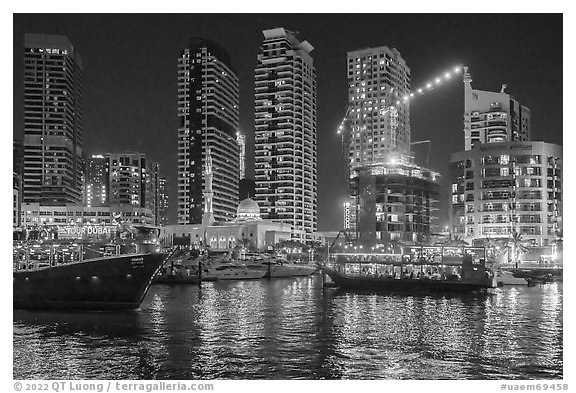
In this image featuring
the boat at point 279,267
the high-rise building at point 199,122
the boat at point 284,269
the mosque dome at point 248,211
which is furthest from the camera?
the high-rise building at point 199,122

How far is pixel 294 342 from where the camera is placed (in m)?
23.4

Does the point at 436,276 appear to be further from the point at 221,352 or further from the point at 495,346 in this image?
the point at 221,352

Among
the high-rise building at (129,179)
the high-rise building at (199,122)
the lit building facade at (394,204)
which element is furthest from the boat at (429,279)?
the high-rise building at (129,179)

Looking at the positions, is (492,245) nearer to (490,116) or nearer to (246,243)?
(246,243)

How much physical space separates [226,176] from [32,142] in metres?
45.0

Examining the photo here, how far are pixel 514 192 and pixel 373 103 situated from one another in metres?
58.4

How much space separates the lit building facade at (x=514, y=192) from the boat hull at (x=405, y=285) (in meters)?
37.7

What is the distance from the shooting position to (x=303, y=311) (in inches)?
1371

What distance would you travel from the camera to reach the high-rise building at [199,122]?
147125 millimetres

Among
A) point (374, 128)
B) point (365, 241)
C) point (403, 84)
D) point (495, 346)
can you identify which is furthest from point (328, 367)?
point (403, 84)

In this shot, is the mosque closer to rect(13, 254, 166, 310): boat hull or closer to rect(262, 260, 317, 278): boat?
rect(262, 260, 317, 278): boat

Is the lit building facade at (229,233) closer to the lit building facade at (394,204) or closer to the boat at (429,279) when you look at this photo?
the lit building facade at (394,204)

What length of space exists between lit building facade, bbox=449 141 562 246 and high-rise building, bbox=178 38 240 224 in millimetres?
71641

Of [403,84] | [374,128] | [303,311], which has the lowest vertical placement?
[303,311]
